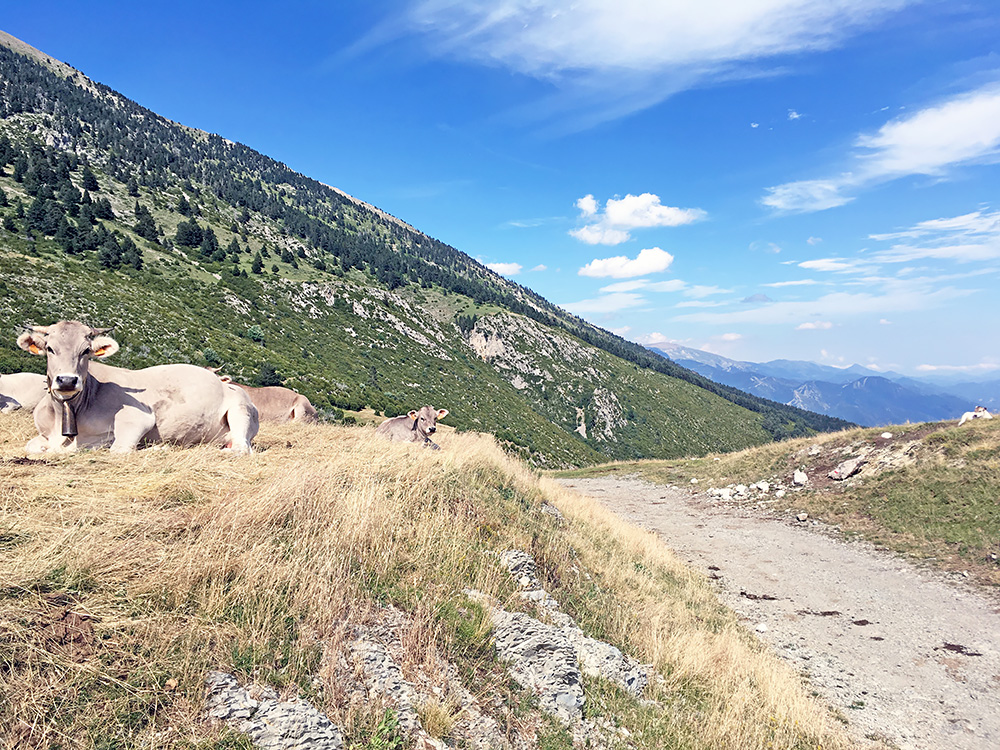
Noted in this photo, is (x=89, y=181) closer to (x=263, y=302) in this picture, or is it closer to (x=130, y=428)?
(x=263, y=302)

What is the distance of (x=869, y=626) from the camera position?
1036 cm

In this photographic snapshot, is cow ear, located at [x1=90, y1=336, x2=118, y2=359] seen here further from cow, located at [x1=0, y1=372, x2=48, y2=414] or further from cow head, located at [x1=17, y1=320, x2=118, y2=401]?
cow, located at [x1=0, y1=372, x2=48, y2=414]

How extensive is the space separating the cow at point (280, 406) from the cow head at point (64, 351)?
10101mm

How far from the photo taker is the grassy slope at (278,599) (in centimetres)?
318

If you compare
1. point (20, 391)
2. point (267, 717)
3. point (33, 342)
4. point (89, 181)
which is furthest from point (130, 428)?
point (89, 181)

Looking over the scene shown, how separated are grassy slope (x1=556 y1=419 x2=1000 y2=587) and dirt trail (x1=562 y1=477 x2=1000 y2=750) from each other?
1244mm

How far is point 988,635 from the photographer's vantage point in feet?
31.8

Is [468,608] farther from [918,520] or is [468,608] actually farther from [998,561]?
[918,520]

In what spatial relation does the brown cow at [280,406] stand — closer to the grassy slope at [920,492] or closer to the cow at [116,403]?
the cow at [116,403]

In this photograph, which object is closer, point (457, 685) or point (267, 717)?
point (267, 717)

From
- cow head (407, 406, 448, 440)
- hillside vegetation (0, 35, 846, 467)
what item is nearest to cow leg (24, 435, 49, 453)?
cow head (407, 406, 448, 440)

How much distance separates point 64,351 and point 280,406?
434 inches

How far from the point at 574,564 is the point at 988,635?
9222 millimetres

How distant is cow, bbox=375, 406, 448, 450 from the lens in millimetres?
16717
